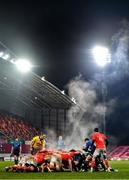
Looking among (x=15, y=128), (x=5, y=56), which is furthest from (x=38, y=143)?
(x=15, y=128)

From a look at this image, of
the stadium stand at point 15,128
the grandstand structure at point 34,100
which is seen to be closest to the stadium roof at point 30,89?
the grandstand structure at point 34,100

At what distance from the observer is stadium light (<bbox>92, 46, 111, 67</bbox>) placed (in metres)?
49.5

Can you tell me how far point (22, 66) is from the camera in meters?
57.0

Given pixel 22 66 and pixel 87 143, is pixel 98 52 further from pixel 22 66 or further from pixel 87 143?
pixel 87 143

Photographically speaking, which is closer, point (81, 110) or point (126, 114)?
point (81, 110)

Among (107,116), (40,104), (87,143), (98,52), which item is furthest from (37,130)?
(87,143)

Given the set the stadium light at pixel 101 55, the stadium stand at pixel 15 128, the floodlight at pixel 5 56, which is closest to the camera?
the stadium light at pixel 101 55

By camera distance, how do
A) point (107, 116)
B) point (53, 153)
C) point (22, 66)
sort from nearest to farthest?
point (53, 153) < point (22, 66) < point (107, 116)

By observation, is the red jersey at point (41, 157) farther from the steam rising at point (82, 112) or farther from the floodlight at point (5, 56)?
the steam rising at point (82, 112)

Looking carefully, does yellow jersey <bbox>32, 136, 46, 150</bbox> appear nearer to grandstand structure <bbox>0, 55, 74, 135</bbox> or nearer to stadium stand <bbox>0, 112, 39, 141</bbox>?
grandstand structure <bbox>0, 55, 74, 135</bbox>

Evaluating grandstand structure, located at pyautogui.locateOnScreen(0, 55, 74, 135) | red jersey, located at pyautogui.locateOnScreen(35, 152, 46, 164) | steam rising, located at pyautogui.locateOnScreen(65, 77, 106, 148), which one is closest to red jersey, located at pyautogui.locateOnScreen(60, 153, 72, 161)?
red jersey, located at pyautogui.locateOnScreen(35, 152, 46, 164)

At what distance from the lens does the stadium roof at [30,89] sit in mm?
58562

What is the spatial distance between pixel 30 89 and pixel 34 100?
3798 mm

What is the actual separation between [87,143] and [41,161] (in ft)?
9.77
